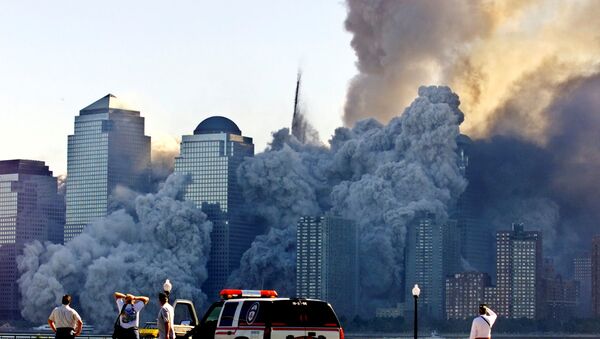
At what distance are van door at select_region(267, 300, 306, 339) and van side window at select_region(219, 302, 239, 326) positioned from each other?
2.20 metres

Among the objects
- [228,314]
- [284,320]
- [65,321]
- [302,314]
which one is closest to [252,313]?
[284,320]

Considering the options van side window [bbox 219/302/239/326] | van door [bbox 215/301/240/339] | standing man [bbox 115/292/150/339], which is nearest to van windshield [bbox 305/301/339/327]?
van door [bbox 215/301/240/339]

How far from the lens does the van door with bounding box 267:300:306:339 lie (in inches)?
2170

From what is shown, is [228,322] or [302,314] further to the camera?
[228,322]

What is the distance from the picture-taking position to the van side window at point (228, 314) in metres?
57.5

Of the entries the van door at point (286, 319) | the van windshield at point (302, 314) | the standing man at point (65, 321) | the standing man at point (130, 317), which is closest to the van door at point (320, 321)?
the van windshield at point (302, 314)

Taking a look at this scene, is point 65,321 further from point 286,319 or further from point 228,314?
point 286,319

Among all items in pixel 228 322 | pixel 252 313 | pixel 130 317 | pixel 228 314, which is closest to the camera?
pixel 252 313

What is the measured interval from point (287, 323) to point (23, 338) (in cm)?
4728

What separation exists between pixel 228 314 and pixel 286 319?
3066mm

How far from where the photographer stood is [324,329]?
182 ft

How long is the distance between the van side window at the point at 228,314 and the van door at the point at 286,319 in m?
2.20

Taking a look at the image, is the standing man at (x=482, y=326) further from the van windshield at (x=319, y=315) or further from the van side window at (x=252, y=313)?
the van side window at (x=252, y=313)

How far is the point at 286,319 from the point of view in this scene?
182 ft
